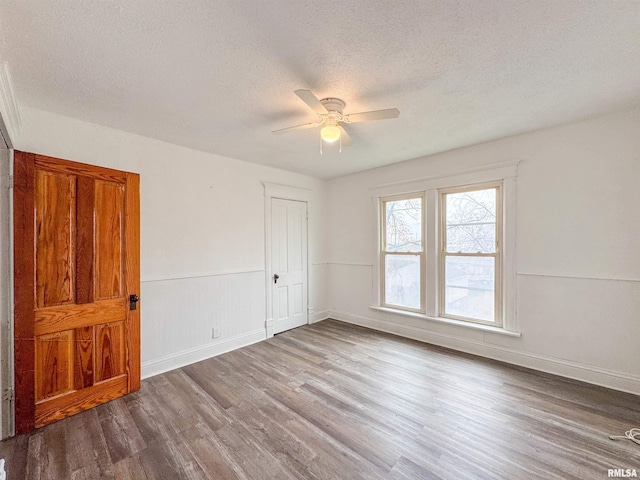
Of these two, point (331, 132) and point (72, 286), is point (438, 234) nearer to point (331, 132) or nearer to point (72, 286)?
point (331, 132)

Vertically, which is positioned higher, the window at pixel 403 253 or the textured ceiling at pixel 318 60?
the textured ceiling at pixel 318 60

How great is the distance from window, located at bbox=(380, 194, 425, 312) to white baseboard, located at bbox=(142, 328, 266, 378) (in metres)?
2.14

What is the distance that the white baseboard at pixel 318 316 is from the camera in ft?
15.6

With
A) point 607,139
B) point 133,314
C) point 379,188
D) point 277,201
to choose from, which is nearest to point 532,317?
point 607,139

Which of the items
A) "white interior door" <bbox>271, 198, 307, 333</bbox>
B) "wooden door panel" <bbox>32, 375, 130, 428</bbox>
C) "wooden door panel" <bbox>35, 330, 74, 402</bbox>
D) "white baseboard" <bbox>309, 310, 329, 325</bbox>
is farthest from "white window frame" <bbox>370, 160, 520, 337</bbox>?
"wooden door panel" <bbox>35, 330, 74, 402</bbox>

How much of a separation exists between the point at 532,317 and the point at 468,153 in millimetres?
2066

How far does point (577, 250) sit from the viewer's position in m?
2.72

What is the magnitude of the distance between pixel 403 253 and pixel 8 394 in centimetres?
431

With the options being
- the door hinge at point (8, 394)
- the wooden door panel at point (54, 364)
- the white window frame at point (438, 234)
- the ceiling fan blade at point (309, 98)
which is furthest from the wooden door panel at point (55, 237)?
the white window frame at point (438, 234)

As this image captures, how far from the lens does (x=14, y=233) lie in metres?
2.02

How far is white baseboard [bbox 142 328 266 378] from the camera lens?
115 inches

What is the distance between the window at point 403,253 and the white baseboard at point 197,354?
7.03 feet

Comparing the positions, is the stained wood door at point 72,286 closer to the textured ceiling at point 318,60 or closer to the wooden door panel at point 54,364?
the wooden door panel at point 54,364

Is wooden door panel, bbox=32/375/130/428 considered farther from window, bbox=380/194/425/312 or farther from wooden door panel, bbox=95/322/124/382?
window, bbox=380/194/425/312
